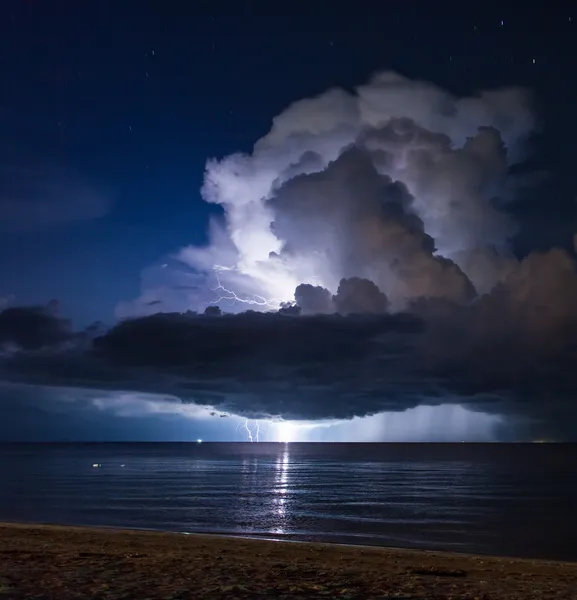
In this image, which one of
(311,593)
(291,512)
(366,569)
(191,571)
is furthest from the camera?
(291,512)

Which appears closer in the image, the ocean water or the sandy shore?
the sandy shore

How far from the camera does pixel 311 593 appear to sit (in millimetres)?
18594

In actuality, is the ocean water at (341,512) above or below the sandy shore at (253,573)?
below

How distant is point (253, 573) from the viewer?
73.1 ft

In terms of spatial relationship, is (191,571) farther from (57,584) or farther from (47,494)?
(47,494)

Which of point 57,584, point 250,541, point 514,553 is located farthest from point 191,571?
point 514,553

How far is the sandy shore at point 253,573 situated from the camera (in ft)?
61.1

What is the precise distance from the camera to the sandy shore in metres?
18.6

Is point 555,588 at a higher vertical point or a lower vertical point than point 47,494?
higher

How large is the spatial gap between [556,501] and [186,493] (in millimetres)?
43238

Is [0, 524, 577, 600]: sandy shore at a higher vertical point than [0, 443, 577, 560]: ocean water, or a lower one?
higher

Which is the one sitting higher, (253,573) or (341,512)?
(253,573)

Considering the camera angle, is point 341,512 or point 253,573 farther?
point 341,512

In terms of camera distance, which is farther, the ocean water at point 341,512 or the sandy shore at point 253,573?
the ocean water at point 341,512
